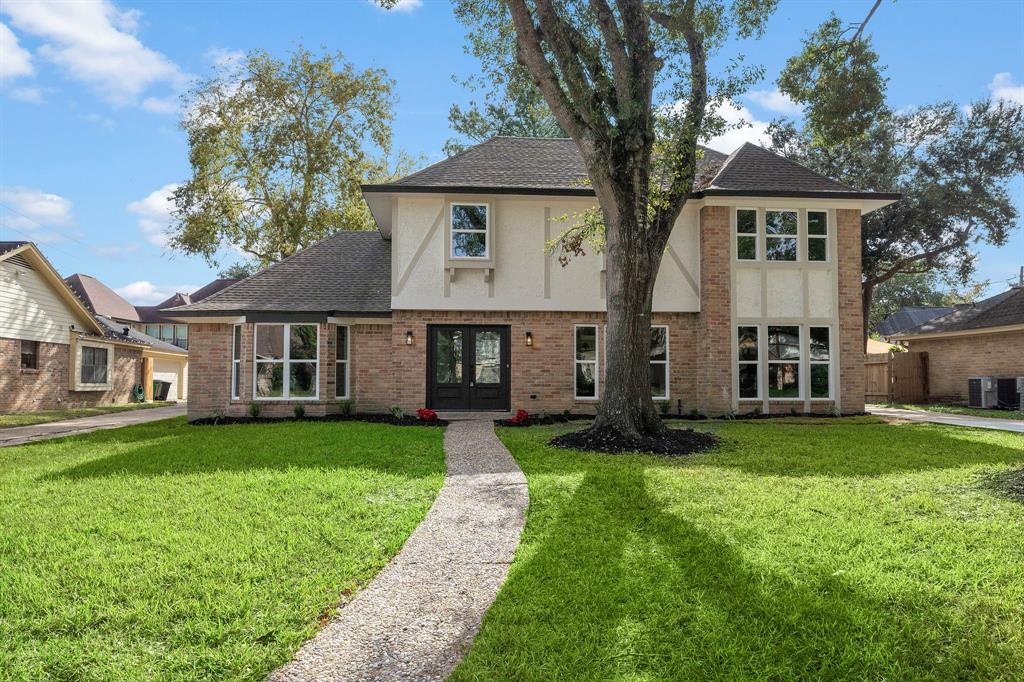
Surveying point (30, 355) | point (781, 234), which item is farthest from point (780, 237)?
point (30, 355)

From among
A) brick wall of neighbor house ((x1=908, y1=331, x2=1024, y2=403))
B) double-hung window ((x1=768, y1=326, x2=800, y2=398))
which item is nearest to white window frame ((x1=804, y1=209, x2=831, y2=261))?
double-hung window ((x1=768, y1=326, x2=800, y2=398))

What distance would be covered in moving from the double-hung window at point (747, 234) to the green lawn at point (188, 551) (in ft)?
31.8

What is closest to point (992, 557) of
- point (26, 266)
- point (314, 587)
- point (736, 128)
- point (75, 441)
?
point (314, 587)

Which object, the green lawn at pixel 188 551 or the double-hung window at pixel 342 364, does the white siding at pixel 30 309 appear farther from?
the green lawn at pixel 188 551

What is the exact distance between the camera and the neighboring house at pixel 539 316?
14.6m

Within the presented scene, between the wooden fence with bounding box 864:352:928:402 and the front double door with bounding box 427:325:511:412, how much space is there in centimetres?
1547

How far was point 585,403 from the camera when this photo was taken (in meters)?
14.9

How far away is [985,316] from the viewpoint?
67.5ft

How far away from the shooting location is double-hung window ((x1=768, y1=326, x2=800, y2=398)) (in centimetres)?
1488

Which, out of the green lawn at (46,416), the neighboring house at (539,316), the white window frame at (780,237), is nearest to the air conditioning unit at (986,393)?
the neighboring house at (539,316)

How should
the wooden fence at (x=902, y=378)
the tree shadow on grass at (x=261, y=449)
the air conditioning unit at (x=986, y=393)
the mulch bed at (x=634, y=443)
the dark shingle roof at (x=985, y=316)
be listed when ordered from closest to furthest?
the tree shadow on grass at (x=261, y=449)
the mulch bed at (x=634, y=443)
the air conditioning unit at (x=986, y=393)
the dark shingle roof at (x=985, y=316)
the wooden fence at (x=902, y=378)

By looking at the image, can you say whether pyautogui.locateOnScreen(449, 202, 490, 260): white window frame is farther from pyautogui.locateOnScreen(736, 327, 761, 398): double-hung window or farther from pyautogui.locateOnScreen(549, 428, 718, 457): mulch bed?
pyautogui.locateOnScreen(736, 327, 761, 398): double-hung window

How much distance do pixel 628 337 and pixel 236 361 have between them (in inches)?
391

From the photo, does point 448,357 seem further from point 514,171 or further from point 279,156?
point 279,156
